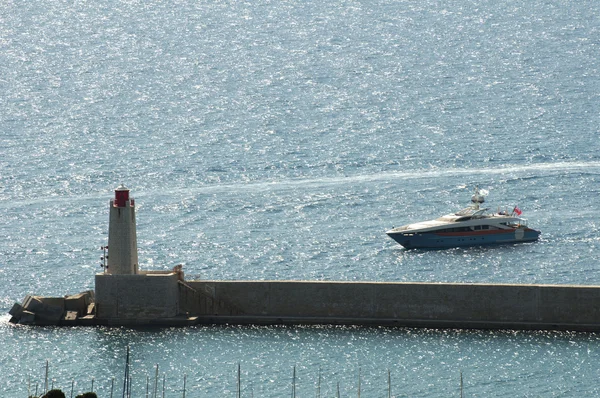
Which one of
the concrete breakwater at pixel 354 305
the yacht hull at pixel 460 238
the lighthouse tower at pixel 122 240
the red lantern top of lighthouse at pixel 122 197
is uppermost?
the red lantern top of lighthouse at pixel 122 197

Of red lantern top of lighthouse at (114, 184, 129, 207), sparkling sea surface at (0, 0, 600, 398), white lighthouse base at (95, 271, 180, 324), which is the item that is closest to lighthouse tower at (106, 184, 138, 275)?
red lantern top of lighthouse at (114, 184, 129, 207)

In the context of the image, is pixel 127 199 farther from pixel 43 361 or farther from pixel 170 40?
pixel 170 40

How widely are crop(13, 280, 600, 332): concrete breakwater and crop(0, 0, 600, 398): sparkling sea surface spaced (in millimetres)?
776

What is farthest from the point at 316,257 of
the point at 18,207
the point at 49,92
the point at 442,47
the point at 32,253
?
the point at 442,47

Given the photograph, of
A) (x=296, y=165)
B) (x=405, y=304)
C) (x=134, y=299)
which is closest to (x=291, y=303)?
(x=405, y=304)

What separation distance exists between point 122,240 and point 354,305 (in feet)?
36.9

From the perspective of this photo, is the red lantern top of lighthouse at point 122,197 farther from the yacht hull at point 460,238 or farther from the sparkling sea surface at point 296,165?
the yacht hull at point 460,238

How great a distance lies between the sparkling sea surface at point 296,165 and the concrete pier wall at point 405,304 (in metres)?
0.80

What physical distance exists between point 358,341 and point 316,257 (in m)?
18.9

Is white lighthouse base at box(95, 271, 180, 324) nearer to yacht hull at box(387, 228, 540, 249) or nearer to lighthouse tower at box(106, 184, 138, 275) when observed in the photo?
lighthouse tower at box(106, 184, 138, 275)

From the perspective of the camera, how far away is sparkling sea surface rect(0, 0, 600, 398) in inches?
2793

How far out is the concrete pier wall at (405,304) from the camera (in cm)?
7438

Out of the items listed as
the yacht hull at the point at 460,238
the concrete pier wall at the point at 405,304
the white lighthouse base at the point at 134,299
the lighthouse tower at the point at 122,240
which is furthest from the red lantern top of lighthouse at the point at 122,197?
the yacht hull at the point at 460,238

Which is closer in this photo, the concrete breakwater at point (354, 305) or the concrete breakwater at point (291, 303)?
the concrete breakwater at point (354, 305)
